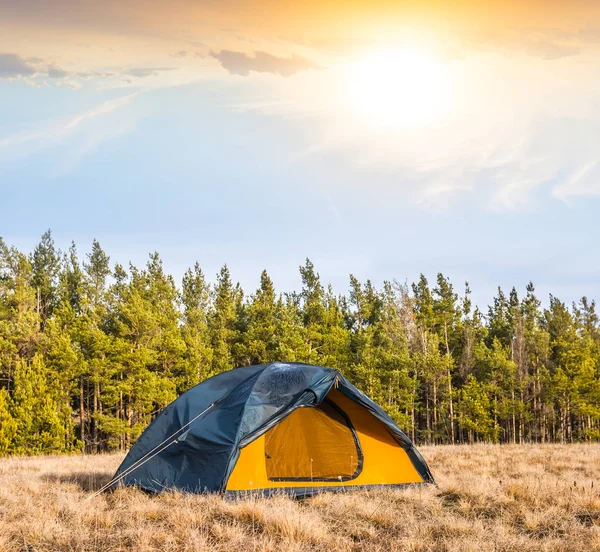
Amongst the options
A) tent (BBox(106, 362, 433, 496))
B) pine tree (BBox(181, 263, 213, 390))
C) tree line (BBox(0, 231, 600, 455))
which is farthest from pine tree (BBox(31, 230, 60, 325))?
tent (BBox(106, 362, 433, 496))

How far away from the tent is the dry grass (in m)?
0.56

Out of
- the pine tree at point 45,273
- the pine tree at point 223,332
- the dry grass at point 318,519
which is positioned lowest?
the dry grass at point 318,519

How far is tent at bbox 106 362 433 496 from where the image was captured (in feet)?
26.9

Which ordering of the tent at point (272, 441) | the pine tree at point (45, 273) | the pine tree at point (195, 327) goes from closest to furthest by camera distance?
the tent at point (272, 441) < the pine tree at point (195, 327) < the pine tree at point (45, 273)

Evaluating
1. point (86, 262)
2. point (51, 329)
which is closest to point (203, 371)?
point (51, 329)

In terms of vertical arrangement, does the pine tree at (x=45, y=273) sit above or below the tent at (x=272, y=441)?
above

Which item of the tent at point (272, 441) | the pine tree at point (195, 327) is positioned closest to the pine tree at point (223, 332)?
the pine tree at point (195, 327)

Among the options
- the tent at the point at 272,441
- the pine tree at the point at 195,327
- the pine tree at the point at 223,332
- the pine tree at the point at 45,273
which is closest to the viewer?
the tent at the point at 272,441

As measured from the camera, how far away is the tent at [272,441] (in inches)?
322

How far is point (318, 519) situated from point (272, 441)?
3.02 metres

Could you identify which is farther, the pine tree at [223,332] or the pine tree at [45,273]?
the pine tree at [45,273]

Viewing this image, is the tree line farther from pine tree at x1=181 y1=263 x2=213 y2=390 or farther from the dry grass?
the dry grass

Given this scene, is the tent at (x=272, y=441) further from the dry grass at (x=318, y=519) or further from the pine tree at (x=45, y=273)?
the pine tree at (x=45, y=273)

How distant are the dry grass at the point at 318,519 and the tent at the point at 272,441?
22.0 inches
